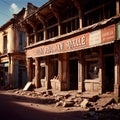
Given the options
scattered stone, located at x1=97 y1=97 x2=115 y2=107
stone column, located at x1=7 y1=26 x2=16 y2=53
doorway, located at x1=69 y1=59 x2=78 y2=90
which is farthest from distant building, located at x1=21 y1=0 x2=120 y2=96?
stone column, located at x1=7 y1=26 x2=16 y2=53

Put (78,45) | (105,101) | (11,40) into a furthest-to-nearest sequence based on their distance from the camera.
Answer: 1. (11,40)
2. (78,45)
3. (105,101)

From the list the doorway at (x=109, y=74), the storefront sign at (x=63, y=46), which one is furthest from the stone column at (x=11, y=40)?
the doorway at (x=109, y=74)

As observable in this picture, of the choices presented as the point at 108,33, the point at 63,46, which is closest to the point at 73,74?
the point at 63,46

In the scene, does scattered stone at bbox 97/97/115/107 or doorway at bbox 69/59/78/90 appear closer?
scattered stone at bbox 97/97/115/107

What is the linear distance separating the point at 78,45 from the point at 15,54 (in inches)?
607

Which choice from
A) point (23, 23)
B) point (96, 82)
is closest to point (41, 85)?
point (23, 23)

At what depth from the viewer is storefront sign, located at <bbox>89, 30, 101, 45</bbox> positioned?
1373 cm

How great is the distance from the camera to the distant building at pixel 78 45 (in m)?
13.5

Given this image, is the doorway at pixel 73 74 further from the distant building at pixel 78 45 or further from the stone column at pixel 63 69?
the stone column at pixel 63 69

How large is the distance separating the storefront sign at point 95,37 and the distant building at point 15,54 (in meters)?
16.8

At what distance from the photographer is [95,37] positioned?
1409cm

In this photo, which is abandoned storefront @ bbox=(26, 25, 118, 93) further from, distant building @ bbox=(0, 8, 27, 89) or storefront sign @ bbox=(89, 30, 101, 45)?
distant building @ bbox=(0, 8, 27, 89)

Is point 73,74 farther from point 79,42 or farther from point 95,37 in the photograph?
point 95,37

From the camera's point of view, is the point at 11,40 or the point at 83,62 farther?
the point at 11,40
